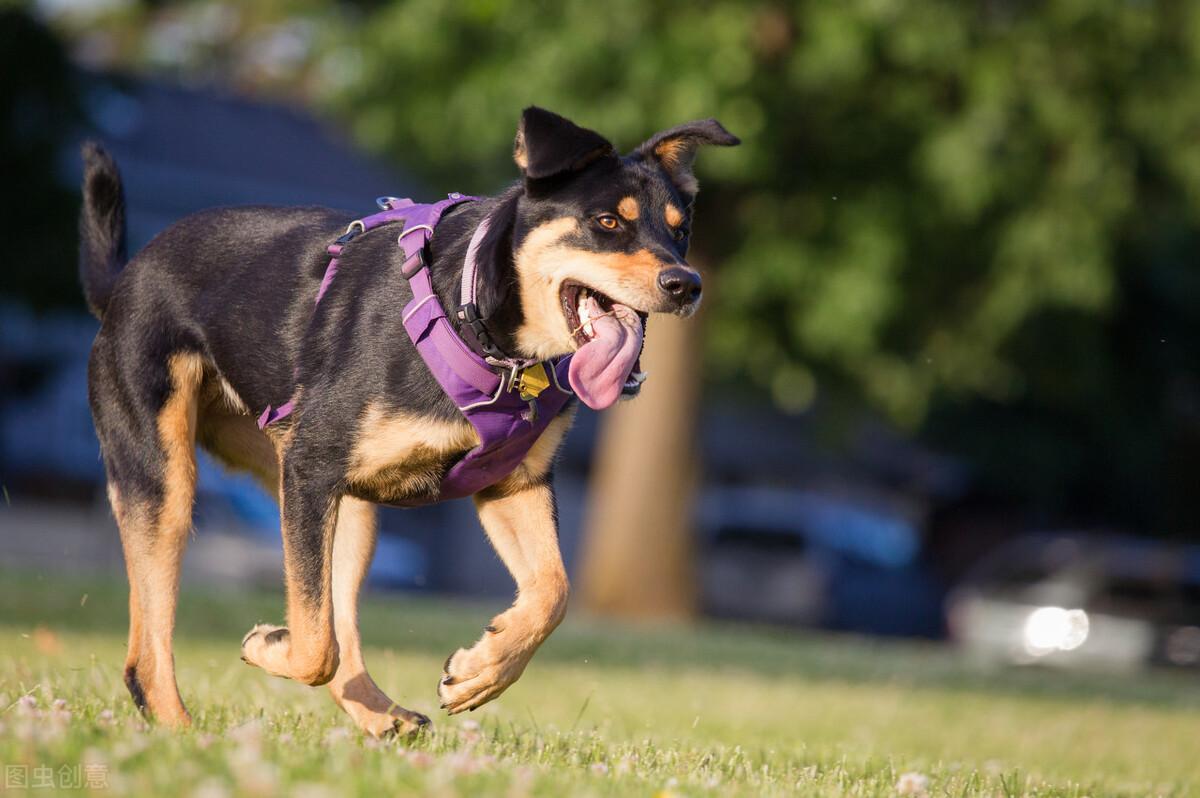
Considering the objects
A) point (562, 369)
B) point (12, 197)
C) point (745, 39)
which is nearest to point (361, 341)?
point (562, 369)

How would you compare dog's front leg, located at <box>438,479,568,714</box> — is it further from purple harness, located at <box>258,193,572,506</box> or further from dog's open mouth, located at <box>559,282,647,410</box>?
dog's open mouth, located at <box>559,282,647,410</box>

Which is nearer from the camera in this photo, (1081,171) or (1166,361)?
(1081,171)

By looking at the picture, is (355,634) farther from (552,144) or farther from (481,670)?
(552,144)

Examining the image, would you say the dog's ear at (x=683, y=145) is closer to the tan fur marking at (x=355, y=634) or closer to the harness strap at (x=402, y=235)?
the harness strap at (x=402, y=235)

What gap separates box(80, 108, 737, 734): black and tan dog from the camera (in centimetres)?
505

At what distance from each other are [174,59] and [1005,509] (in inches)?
993

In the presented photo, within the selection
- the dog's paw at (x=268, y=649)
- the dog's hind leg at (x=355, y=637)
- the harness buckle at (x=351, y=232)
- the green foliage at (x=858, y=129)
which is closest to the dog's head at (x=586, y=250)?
the harness buckle at (x=351, y=232)

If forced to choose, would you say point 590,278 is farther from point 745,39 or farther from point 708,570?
point 708,570

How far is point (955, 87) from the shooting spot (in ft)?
56.1

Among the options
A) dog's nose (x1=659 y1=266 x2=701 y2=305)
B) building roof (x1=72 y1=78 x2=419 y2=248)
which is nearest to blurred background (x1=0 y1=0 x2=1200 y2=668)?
building roof (x1=72 y1=78 x2=419 y2=248)

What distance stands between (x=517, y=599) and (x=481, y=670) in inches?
10.8

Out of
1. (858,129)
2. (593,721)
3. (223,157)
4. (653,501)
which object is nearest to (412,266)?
(593,721)

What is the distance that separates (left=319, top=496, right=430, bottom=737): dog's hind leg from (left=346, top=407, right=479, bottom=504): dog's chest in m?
0.49

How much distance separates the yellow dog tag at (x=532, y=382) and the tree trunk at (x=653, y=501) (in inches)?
527
